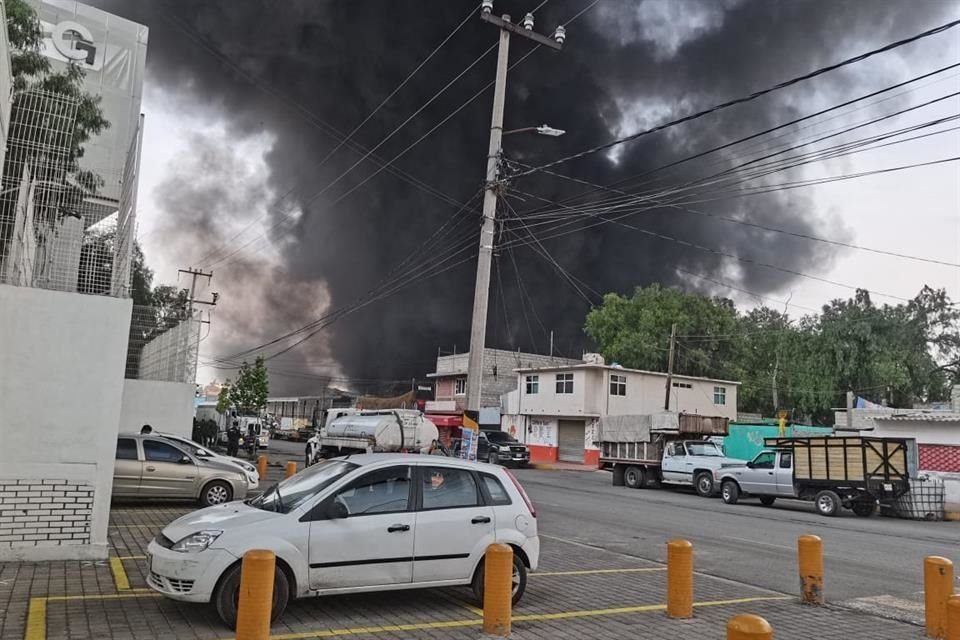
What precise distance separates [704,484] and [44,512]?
21.6m

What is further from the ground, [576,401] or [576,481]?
[576,401]

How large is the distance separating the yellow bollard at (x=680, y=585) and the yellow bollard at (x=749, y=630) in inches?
120

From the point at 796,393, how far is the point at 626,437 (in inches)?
1408

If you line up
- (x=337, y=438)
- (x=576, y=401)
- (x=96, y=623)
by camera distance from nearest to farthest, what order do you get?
(x=96, y=623) < (x=337, y=438) < (x=576, y=401)

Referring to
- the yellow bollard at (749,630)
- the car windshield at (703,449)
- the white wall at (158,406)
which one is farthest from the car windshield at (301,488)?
the car windshield at (703,449)

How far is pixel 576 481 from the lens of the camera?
99.1 feet

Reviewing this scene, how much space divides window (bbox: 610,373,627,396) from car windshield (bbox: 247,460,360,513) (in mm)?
38471

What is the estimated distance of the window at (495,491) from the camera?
7.67 metres

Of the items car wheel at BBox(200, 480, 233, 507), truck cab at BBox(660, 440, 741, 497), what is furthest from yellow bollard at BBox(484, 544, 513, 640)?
truck cab at BBox(660, 440, 741, 497)

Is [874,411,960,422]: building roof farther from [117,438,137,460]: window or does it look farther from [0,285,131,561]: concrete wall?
[0,285,131,561]: concrete wall

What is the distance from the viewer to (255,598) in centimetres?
519

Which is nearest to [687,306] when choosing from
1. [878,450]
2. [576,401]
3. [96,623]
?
[576,401]

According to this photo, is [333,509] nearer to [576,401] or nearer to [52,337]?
[52,337]

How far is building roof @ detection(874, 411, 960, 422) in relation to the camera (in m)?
28.5
